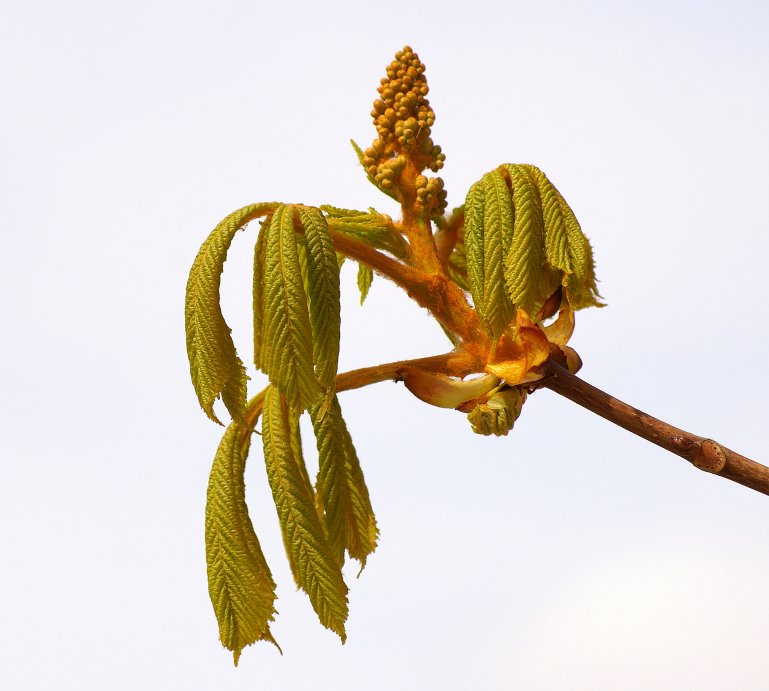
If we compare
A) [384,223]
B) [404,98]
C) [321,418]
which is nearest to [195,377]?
[321,418]

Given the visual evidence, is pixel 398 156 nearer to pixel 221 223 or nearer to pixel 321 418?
pixel 221 223

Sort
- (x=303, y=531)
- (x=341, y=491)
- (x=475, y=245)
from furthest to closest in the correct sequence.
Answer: (x=341, y=491) → (x=303, y=531) → (x=475, y=245)

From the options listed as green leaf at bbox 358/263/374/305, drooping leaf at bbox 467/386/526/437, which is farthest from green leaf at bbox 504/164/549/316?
green leaf at bbox 358/263/374/305


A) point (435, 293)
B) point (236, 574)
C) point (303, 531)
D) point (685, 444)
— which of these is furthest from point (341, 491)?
point (685, 444)

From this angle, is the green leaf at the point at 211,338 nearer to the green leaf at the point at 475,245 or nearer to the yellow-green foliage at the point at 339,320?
A: the yellow-green foliage at the point at 339,320

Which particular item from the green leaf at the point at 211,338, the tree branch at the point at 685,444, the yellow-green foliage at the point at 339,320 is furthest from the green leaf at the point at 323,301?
the tree branch at the point at 685,444

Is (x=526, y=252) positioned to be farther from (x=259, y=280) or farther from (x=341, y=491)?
(x=341, y=491)

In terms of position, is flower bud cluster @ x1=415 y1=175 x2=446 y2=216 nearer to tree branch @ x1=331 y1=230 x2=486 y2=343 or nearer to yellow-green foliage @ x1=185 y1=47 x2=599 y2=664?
yellow-green foliage @ x1=185 y1=47 x2=599 y2=664
